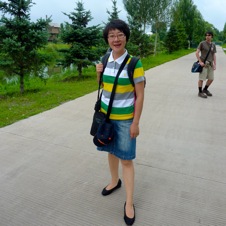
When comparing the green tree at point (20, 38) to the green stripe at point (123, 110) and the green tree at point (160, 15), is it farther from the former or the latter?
the green tree at point (160, 15)

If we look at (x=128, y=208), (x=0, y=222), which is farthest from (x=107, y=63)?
(x=0, y=222)

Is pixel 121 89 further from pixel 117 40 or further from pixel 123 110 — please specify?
pixel 117 40

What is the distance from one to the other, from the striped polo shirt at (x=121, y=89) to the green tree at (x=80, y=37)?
7438 mm

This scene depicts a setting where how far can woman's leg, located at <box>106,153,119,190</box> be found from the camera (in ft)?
7.95

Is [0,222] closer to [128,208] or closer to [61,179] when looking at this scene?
[61,179]

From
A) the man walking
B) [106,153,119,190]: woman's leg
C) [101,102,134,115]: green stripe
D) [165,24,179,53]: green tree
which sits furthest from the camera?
[165,24,179,53]: green tree

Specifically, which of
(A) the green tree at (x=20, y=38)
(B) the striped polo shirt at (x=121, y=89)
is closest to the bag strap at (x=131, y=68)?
(B) the striped polo shirt at (x=121, y=89)

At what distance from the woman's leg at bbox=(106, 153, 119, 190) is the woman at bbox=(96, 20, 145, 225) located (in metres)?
0.19

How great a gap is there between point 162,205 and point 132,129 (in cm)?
87

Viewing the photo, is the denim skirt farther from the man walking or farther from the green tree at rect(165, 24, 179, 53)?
the green tree at rect(165, 24, 179, 53)

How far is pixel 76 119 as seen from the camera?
183 inches

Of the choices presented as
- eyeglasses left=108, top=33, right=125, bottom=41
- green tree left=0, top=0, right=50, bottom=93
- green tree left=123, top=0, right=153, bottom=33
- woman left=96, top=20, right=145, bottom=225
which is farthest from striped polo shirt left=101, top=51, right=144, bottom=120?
green tree left=123, top=0, right=153, bottom=33

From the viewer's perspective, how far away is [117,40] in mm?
1955

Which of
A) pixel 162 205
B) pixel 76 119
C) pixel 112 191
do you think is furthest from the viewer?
pixel 76 119
